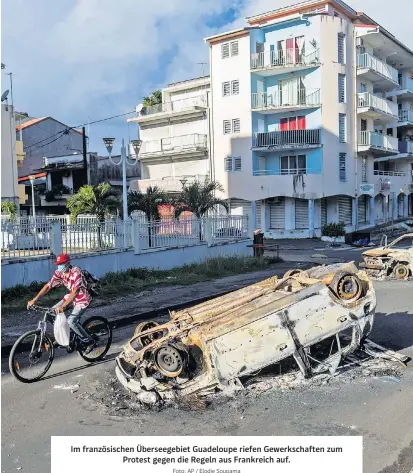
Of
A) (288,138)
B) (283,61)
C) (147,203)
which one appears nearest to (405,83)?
(283,61)

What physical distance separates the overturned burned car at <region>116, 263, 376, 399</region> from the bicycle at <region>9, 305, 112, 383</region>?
42.4 inches

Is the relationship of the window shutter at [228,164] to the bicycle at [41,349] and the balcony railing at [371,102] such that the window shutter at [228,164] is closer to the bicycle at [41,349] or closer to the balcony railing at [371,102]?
the balcony railing at [371,102]

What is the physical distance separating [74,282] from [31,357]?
98cm

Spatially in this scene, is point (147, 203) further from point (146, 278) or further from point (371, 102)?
point (371, 102)

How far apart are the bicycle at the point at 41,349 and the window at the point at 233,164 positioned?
25858 mm

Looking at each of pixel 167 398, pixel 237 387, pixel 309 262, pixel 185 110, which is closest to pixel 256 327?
pixel 237 387

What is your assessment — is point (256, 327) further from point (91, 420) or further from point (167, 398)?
point (91, 420)

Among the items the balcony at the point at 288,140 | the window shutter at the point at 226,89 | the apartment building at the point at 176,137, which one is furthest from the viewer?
the apartment building at the point at 176,137

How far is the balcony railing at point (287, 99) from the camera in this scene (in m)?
29.6

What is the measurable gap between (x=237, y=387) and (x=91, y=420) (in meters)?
1.40

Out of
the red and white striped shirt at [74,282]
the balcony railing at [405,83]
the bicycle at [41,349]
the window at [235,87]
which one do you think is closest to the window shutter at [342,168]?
the window at [235,87]

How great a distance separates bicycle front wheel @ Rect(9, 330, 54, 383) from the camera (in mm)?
5781

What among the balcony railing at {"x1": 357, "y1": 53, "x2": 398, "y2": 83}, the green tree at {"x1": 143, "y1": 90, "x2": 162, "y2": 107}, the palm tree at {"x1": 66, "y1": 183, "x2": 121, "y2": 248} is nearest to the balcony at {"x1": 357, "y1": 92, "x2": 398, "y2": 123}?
the balcony railing at {"x1": 357, "y1": 53, "x2": 398, "y2": 83}

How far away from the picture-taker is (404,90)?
3688cm
